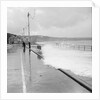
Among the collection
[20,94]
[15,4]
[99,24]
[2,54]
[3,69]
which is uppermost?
[15,4]

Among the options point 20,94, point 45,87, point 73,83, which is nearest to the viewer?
point 20,94

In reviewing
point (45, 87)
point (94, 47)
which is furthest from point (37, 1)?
point (45, 87)

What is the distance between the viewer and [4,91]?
20.1 feet

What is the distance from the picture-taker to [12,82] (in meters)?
7.57

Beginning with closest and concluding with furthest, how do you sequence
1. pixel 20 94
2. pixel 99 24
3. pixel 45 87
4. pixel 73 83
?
pixel 20 94, pixel 99 24, pixel 45 87, pixel 73 83

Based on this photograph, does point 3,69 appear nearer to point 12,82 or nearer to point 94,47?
point 12,82

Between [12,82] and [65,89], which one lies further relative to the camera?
[12,82]

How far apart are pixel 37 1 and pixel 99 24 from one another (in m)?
1.97

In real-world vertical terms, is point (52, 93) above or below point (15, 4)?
below

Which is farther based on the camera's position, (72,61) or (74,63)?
(72,61)

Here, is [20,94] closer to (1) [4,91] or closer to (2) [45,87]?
(1) [4,91]

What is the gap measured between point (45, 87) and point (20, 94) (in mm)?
1083

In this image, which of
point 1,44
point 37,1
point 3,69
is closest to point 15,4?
point 37,1

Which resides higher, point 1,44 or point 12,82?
point 1,44
